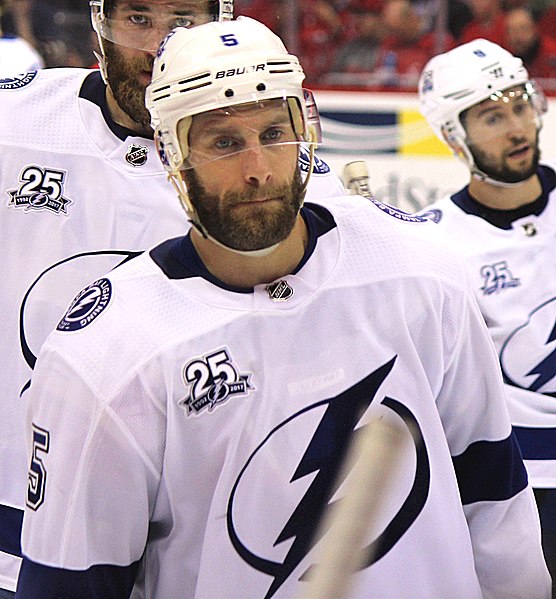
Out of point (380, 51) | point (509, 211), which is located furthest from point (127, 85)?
point (380, 51)

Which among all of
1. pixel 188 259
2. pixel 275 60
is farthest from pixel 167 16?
pixel 188 259

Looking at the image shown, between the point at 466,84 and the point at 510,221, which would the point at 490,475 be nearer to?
the point at 510,221

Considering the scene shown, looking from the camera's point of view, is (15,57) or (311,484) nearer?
(311,484)

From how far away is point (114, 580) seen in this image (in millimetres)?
1693

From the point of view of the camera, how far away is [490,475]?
1.86 meters

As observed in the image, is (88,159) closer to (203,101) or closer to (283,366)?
(203,101)

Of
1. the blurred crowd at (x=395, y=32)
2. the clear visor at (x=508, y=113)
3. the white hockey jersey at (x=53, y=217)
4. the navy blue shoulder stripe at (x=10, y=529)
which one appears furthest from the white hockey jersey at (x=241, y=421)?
the blurred crowd at (x=395, y=32)

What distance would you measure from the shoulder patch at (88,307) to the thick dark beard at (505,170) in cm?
183

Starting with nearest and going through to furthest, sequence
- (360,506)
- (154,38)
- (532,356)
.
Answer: (360,506) → (154,38) → (532,356)

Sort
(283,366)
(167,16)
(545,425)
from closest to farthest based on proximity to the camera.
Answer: (283,366)
(167,16)
(545,425)

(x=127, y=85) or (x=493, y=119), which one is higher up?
(x=127, y=85)

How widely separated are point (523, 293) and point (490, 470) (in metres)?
1.34

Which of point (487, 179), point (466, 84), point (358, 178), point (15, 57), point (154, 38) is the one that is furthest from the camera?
point (15, 57)

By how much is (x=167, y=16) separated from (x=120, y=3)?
0.33ft
